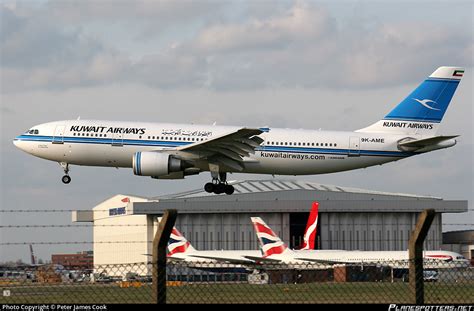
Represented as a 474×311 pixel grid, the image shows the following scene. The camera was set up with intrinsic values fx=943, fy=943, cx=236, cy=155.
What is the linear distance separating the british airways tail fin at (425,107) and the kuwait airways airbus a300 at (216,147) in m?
0.12

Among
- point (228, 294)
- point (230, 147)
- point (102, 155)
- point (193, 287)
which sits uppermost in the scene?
point (230, 147)

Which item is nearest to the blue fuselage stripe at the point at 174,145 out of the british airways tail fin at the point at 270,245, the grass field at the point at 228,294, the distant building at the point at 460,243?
the british airways tail fin at the point at 270,245

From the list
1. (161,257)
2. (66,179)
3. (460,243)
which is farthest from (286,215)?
(161,257)

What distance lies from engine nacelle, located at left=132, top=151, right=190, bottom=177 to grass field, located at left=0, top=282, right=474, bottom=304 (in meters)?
18.5

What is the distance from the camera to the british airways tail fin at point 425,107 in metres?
52.7

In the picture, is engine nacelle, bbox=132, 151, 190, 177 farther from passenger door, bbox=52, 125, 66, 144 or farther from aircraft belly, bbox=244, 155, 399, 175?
aircraft belly, bbox=244, 155, 399, 175

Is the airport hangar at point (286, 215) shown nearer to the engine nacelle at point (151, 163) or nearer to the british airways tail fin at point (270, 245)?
the british airways tail fin at point (270, 245)

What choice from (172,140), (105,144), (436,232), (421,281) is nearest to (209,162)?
(172,140)

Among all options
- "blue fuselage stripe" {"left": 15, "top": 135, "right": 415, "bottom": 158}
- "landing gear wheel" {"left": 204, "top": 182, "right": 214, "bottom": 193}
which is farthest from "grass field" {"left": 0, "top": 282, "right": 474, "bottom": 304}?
"landing gear wheel" {"left": 204, "top": 182, "right": 214, "bottom": 193}

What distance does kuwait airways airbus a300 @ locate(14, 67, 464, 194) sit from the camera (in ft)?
159

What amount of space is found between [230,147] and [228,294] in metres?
24.2

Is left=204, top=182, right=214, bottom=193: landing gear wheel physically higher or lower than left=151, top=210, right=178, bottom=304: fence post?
higher

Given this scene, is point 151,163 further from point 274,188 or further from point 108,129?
point 274,188

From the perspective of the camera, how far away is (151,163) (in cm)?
4728
